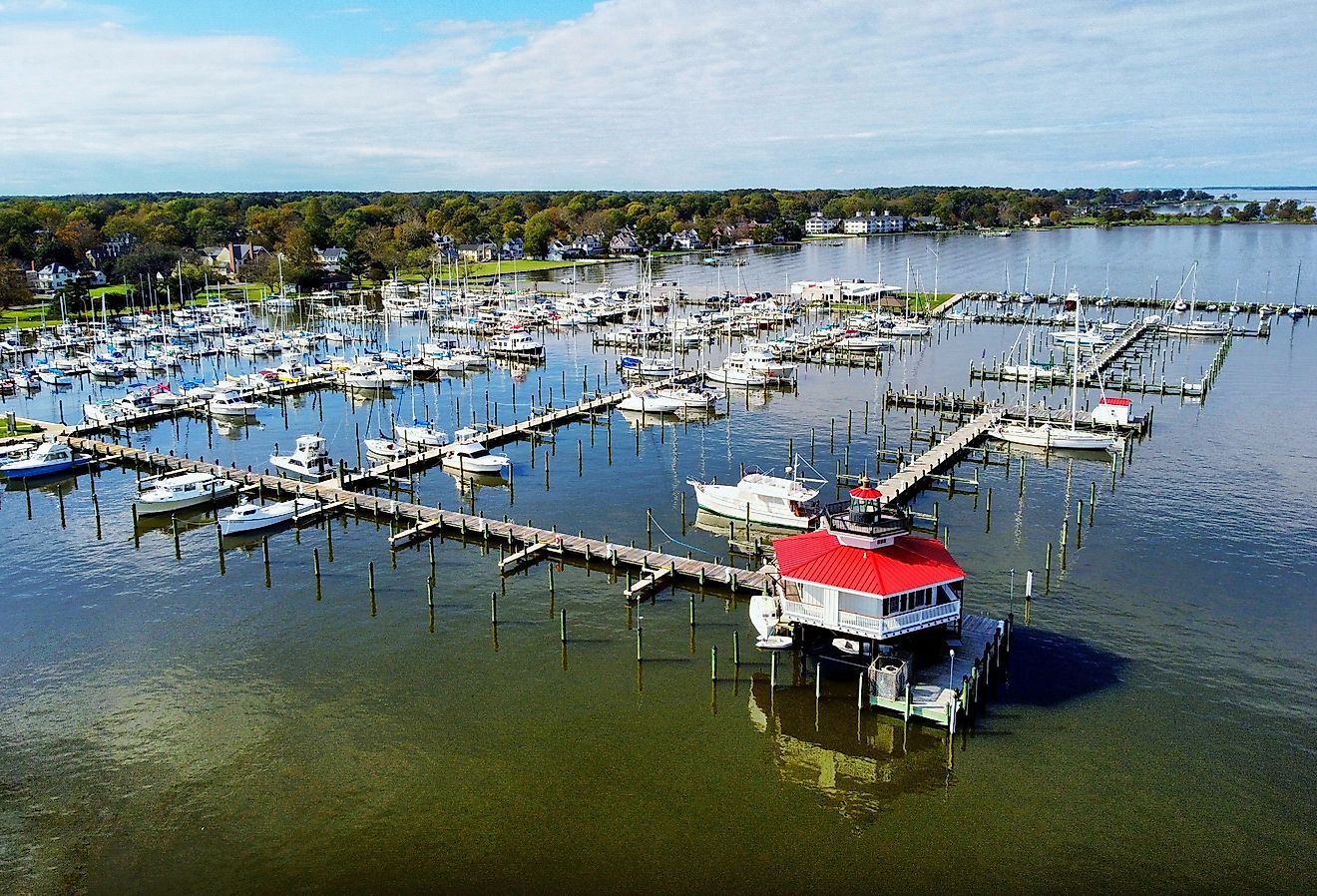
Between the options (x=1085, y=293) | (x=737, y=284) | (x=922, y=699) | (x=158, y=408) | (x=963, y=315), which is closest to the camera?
(x=922, y=699)

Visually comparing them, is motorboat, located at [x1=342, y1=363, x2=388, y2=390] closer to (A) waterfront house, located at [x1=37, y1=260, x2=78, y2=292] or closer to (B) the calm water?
(B) the calm water

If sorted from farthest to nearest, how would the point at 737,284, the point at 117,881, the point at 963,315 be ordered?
the point at 737,284 < the point at 963,315 < the point at 117,881

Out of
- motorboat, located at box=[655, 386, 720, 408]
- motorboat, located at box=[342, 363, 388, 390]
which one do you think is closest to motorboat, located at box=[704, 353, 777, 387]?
motorboat, located at box=[655, 386, 720, 408]

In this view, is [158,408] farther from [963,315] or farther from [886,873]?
[963,315]

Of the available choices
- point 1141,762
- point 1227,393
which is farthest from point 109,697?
point 1227,393

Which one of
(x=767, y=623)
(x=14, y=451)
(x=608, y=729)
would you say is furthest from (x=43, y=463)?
(x=767, y=623)

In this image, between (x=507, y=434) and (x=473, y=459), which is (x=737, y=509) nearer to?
(x=473, y=459)
